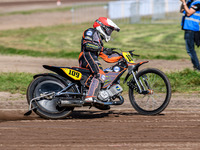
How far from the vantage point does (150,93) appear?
7.32m

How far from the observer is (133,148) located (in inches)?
210

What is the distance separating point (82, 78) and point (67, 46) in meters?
12.3

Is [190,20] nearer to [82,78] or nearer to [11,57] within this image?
[82,78]

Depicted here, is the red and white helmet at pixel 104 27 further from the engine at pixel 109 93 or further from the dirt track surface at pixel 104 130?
the dirt track surface at pixel 104 130

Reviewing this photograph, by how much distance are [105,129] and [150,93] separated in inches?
53.7

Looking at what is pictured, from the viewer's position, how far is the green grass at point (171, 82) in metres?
10.2

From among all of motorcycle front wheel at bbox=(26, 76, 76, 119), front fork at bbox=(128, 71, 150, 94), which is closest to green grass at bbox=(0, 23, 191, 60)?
front fork at bbox=(128, 71, 150, 94)

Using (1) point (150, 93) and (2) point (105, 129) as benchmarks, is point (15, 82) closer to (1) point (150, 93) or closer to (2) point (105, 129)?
(1) point (150, 93)

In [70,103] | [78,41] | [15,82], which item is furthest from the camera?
[78,41]

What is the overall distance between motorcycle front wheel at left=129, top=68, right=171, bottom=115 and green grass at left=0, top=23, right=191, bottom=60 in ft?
17.3

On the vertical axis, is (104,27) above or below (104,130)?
above

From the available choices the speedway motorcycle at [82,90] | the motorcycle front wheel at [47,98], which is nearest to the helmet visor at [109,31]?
the speedway motorcycle at [82,90]

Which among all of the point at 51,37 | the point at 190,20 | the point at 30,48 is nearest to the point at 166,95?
the point at 190,20

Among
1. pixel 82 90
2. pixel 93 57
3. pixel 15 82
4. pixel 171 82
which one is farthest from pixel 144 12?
pixel 82 90
